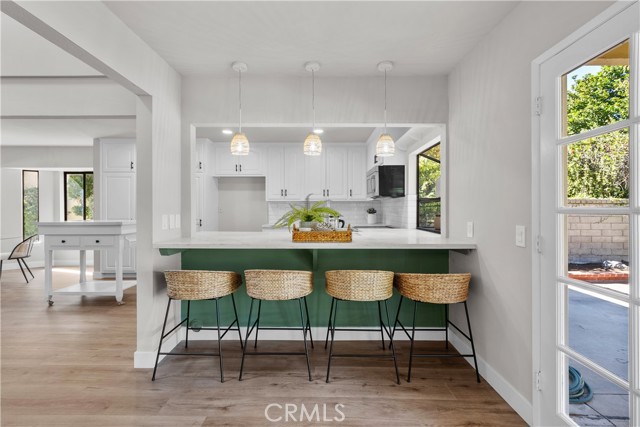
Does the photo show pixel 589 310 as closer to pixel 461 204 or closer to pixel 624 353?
pixel 624 353

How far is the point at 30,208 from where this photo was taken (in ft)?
22.1

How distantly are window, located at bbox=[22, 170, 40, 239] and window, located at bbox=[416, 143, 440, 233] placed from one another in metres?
7.79

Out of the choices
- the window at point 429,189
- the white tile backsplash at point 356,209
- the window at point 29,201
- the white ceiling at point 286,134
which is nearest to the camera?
the window at point 429,189

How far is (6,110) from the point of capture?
13.2ft

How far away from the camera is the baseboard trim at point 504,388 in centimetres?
182

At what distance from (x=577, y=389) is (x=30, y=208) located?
9162 mm

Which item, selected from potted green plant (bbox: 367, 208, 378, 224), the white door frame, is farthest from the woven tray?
potted green plant (bbox: 367, 208, 378, 224)

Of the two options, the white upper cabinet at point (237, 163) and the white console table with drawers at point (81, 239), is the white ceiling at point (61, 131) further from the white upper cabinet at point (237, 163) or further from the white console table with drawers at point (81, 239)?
the white console table with drawers at point (81, 239)

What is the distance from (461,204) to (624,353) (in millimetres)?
1539

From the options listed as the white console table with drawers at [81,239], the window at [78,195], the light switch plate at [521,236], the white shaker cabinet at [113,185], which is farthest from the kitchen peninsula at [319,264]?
the window at [78,195]

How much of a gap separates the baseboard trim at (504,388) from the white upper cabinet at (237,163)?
4.16 metres

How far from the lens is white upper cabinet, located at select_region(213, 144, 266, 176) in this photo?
5.50 metres

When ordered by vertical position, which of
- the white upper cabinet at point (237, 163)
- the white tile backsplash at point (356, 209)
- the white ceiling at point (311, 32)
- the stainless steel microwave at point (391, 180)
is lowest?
the white tile backsplash at point (356, 209)

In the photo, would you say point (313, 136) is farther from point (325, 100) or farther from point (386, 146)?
point (386, 146)
